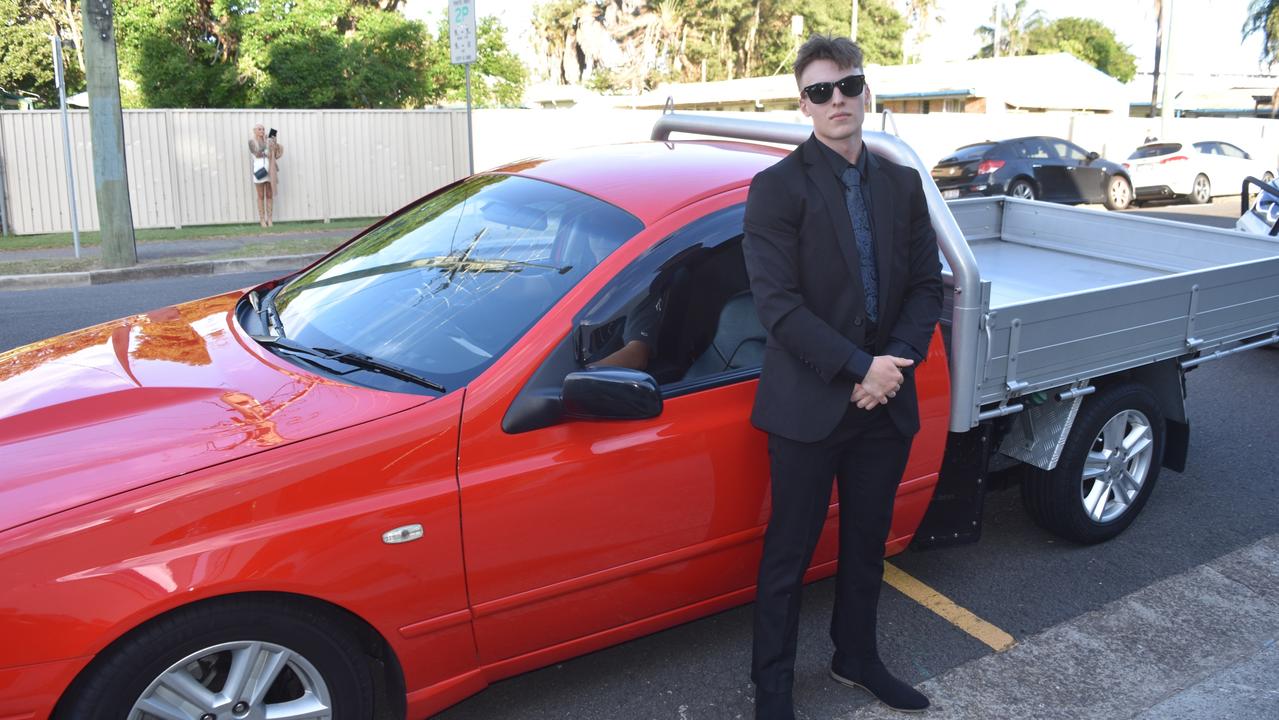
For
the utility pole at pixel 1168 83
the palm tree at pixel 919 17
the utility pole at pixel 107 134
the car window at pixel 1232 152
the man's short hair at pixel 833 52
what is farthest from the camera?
the palm tree at pixel 919 17

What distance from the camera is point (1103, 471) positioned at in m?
4.18

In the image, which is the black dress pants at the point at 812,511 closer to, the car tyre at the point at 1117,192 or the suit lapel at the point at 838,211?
the suit lapel at the point at 838,211

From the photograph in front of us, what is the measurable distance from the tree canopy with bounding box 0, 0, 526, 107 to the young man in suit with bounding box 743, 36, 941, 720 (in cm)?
2174

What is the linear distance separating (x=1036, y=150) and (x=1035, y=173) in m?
0.54

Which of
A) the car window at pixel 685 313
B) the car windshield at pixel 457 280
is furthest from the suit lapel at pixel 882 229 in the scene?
the car windshield at pixel 457 280

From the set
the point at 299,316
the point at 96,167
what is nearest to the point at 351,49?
the point at 96,167

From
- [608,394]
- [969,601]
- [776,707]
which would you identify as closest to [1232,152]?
[969,601]

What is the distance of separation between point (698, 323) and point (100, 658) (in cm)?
175

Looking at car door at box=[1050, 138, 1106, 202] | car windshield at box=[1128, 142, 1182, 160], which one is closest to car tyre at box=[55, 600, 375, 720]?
car door at box=[1050, 138, 1106, 202]

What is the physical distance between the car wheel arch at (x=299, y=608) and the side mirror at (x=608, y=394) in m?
0.74

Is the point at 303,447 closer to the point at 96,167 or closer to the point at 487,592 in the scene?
the point at 487,592

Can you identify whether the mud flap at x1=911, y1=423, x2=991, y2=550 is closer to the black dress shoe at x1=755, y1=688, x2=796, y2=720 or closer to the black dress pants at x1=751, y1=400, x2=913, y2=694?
the black dress pants at x1=751, y1=400, x2=913, y2=694

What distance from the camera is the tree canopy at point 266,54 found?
21.9 metres

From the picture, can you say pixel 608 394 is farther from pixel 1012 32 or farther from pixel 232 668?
pixel 1012 32
